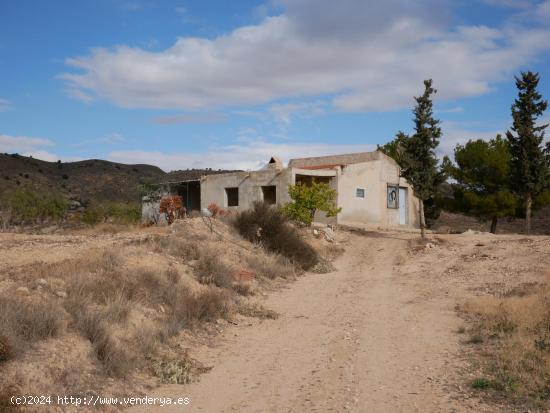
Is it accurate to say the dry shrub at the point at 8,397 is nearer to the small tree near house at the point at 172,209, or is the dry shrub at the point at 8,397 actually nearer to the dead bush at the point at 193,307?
the dead bush at the point at 193,307

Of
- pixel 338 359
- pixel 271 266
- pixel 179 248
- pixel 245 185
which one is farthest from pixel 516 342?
pixel 245 185

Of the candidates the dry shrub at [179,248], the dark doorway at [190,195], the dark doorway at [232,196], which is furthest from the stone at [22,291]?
the dark doorway at [190,195]

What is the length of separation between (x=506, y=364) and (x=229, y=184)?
2373 cm

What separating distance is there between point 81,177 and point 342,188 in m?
37.3

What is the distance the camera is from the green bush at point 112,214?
102ft

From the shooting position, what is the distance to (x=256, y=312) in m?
11.9

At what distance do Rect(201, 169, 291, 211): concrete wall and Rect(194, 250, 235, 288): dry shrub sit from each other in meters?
13.0

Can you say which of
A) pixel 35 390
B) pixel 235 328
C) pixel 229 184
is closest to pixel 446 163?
pixel 229 184

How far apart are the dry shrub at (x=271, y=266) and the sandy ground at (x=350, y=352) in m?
0.79

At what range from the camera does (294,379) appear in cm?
739

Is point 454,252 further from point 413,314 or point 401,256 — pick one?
point 413,314

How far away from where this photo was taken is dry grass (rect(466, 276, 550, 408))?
6.83m

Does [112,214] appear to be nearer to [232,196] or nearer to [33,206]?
[33,206]

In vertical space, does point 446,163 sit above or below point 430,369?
above
